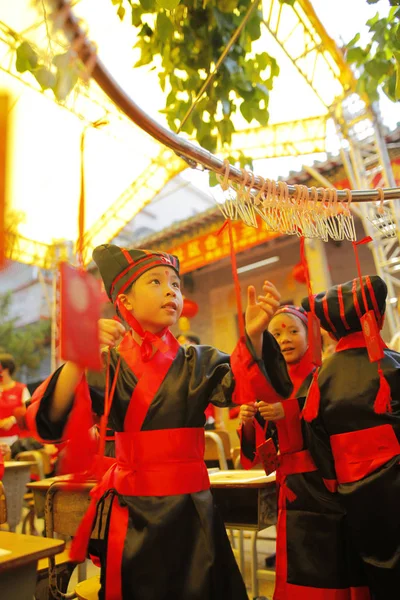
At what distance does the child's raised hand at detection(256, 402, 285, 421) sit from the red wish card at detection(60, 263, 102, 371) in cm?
85

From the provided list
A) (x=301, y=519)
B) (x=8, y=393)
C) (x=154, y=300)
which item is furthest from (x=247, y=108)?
(x=8, y=393)

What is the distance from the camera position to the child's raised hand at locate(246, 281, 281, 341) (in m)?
1.28

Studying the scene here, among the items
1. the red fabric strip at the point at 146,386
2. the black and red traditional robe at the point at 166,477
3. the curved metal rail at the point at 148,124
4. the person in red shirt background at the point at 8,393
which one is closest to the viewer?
the curved metal rail at the point at 148,124

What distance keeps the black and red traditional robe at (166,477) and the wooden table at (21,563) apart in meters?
0.16

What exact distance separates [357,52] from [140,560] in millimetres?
1950

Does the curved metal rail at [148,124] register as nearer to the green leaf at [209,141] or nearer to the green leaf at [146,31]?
the green leaf at [209,141]

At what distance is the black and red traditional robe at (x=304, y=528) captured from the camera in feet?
5.64

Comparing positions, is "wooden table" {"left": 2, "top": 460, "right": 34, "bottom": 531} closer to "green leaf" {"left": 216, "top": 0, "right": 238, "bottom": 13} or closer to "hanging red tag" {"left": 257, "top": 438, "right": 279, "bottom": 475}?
"hanging red tag" {"left": 257, "top": 438, "right": 279, "bottom": 475}

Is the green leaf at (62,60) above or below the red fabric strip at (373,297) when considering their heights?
above

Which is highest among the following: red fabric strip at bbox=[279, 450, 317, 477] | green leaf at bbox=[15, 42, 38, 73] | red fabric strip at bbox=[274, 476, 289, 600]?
green leaf at bbox=[15, 42, 38, 73]

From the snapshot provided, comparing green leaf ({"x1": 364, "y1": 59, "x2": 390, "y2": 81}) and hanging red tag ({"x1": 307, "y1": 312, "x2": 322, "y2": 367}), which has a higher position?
green leaf ({"x1": 364, "y1": 59, "x2": 390, "y2": 81})

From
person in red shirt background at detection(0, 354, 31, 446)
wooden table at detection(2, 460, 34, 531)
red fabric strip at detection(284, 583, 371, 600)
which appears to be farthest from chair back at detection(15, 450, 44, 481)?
red fabric strip at detection(284, 583, 371, 600)

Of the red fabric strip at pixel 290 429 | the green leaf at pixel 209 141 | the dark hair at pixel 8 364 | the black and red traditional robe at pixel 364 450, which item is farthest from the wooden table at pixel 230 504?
the dark hair at pixel 8 364

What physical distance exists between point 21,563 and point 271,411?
2.94ft
